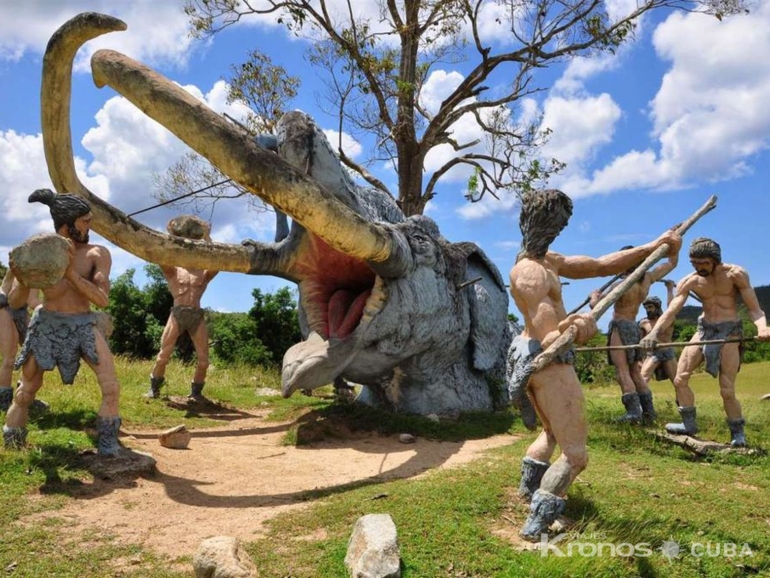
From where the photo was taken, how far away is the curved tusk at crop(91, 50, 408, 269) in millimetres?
3986

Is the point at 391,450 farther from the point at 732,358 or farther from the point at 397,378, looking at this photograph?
the point at 732,358

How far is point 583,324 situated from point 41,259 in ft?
10.6

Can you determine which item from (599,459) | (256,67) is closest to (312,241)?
(599,459)

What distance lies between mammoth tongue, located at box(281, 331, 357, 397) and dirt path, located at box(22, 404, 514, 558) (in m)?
0.56

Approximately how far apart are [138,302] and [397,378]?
745cm

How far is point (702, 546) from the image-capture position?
3.25 metres

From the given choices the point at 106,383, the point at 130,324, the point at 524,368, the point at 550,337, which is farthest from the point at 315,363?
the point at 130,324

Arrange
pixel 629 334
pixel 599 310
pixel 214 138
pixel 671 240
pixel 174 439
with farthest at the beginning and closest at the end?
pixel 629 334 → pixel 174 439 → pixel 214 138 → pixel 671 240 → pixel 599 310

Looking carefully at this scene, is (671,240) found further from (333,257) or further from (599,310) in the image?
(333,257)

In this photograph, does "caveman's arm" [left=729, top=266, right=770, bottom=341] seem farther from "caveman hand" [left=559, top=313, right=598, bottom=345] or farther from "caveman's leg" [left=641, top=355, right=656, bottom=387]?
"caveman hand" [left=559, top=313, right=598, bottom=345]

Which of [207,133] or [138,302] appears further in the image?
[138,302]

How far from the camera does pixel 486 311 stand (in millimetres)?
6973

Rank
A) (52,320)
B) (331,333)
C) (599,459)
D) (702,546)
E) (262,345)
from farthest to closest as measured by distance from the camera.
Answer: (262,345), (331,333), (599,459), (52,320), (702,546)

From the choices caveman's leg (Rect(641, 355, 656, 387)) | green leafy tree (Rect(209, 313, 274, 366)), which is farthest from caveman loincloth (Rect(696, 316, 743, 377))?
green leafy tree (Rect(209, 313, 274, 366))
